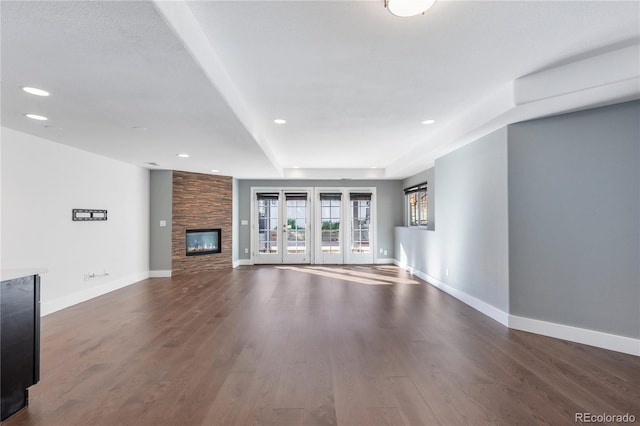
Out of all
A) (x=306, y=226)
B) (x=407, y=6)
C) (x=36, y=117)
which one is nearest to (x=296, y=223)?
(x=306, y=226)

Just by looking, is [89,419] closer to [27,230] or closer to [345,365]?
[345,365]

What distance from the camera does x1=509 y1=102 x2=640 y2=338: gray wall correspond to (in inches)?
121

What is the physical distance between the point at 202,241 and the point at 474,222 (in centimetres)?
600

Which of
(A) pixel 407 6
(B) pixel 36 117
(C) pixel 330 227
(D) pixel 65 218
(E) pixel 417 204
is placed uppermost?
(A) pixel 407 6

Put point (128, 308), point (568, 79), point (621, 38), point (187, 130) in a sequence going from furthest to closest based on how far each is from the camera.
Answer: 1. point (128, 308)
2. point (187, 130)
3. point (568, 79)
4. point (621, 38)

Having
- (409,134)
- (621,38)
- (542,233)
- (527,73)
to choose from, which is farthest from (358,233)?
(621,38)

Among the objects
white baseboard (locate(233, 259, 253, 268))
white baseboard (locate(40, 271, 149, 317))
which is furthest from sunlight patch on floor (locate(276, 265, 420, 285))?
white baseboard (locate(40, 271, 149, 317))

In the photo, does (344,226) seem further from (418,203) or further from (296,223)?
(418,203)

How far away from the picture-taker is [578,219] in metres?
3.33

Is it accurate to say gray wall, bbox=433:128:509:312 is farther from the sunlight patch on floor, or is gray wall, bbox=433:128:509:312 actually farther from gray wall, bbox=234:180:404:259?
gray wall, bbox=234:180:404:259

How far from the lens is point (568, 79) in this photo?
2.83 m

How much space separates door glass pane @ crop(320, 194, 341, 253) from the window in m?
1.90

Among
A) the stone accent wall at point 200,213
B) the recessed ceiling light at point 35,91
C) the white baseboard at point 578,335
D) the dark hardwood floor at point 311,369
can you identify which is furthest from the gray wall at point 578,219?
the stone accent wall at point 200,213

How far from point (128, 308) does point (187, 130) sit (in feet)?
8.62
